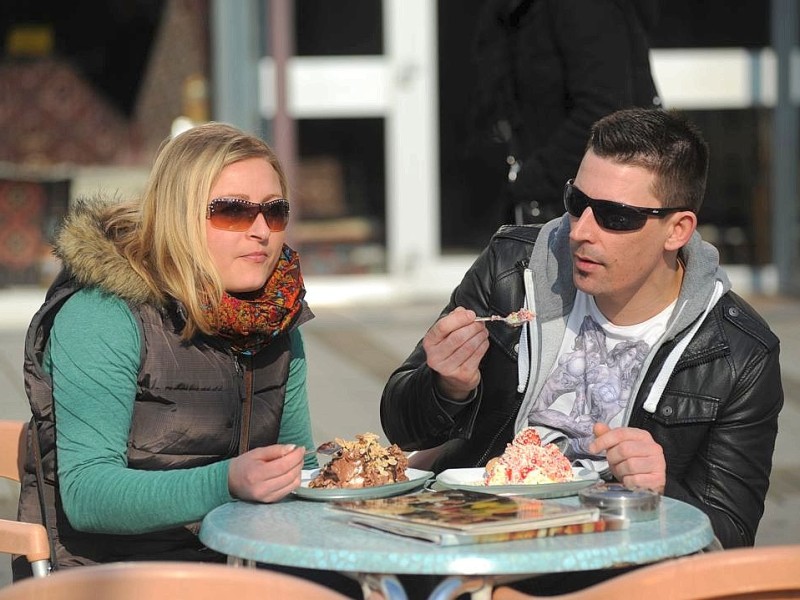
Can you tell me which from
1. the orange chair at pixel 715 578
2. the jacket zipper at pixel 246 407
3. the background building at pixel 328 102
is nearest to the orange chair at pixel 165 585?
the orange chair at pixel 715 578

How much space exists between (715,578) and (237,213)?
4.70 feet

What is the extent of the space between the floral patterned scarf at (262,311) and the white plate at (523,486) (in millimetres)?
551

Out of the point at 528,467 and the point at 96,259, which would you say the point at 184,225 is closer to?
the point at 96,259

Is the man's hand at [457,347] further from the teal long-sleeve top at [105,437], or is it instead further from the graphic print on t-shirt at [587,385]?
the teal long-sleeve top at [105,437]

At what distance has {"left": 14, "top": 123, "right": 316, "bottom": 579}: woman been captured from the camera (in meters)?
2.99

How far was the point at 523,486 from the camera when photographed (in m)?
2.78

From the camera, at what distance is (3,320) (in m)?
9.99

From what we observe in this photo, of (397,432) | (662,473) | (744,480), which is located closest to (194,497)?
(397,432)

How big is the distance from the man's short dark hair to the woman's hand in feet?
3.45

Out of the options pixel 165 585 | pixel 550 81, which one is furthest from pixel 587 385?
pixel 550 81

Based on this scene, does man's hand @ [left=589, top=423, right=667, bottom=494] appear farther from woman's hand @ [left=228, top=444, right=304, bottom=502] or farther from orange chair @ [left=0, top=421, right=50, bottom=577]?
orange chair @ [left=0, top=421, right=50, bottom=577]

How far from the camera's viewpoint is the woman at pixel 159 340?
9.80 feet

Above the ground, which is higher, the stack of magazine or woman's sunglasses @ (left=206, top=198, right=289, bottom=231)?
woman's sunglasses @ (left=206, top=198, right=289, bottom=231)

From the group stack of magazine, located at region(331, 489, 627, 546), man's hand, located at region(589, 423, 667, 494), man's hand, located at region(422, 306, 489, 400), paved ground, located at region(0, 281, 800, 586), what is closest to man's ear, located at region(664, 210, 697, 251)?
man's hand, located at region(422, 306, 489, 400)
